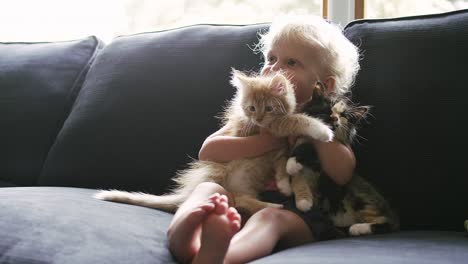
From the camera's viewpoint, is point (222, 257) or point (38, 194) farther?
point (38, 194)

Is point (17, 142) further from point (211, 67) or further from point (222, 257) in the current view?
point (222, 257)

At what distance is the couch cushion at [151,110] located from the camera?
5.08ft

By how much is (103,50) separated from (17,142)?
464mm

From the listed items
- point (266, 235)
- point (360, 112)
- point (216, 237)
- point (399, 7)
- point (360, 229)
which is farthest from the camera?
point (399, 7)

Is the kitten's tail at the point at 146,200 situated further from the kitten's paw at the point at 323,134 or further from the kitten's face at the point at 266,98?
the kitten's paw at the point at 323,134

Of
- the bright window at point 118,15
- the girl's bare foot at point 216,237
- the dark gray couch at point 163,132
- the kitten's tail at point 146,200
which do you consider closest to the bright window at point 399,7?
the bright window at point 118,15

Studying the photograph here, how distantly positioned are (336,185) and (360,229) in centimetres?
13

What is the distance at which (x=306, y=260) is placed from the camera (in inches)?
33.3

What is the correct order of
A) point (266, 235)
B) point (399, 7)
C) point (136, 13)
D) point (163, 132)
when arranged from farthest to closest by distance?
point (136, 13)
point (399, 7)
point (163, 132)
point (266, 235)

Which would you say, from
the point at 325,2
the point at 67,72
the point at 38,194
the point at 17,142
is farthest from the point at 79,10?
the point at 38,194

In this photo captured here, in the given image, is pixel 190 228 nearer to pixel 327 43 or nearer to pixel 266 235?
pixel 266 235

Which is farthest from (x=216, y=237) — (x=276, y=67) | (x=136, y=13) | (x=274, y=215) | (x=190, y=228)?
(x=136, y=13)

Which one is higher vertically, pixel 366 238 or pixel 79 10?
pixel 79 10

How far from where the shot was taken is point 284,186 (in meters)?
1.21
